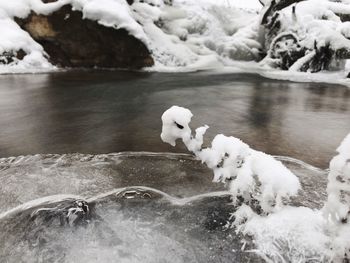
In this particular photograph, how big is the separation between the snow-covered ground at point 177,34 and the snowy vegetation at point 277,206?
256 inches

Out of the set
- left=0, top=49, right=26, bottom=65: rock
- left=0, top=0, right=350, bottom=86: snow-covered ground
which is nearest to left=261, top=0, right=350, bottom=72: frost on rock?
left=0, top=0, right=350, bottom=86: snow-covered ground

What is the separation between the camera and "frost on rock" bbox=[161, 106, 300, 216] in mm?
1729

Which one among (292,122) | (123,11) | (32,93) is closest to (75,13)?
(123,11)

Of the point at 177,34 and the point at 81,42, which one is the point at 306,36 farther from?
the point at 81,42

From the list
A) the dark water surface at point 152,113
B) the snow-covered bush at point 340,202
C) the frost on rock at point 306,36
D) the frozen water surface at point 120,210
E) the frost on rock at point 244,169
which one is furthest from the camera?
the frost on rock at point 306,36

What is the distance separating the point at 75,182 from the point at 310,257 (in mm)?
1497

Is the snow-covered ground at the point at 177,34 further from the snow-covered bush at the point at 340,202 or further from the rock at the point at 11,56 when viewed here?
the snow-covered bush at the point at 340,202

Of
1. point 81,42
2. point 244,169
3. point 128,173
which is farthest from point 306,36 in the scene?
point 244,169

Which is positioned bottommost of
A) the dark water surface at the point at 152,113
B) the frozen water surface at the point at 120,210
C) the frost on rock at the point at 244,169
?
the dark water surface at the point at 152,113

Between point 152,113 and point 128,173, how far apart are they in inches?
79.2

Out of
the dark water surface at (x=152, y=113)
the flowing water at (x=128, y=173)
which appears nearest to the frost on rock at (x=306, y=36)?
the dark water surface at (x=152, y=113)

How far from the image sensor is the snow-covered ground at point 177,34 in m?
8.87

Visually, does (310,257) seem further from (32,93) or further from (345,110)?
(32,93)

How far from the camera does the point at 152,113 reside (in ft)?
14.4
